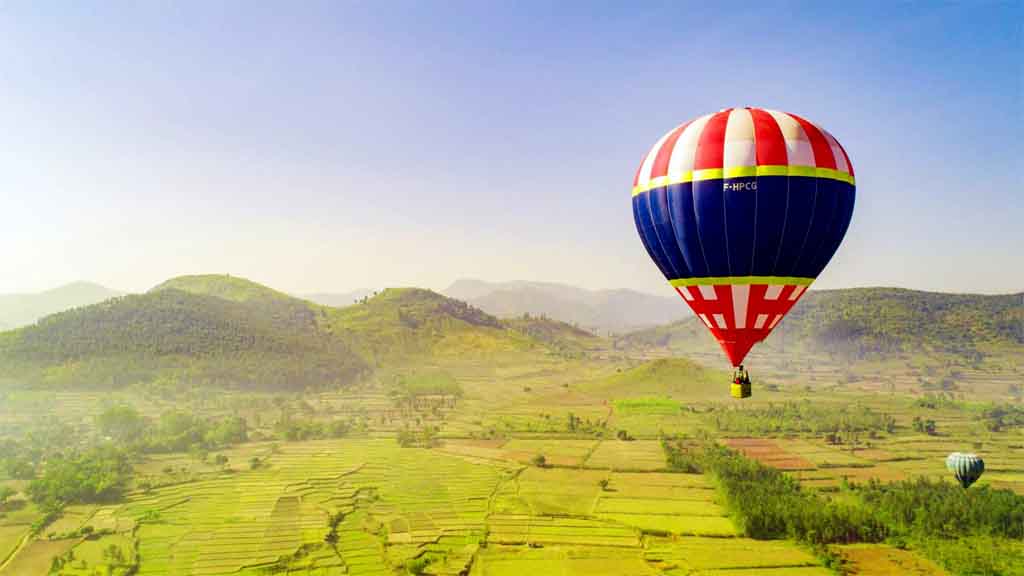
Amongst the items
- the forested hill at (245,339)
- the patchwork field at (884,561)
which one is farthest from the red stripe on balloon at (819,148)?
the forested hill at (245,339)

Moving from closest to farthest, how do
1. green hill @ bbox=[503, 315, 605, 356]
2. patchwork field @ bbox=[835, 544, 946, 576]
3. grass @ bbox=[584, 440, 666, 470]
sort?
patchwork field @ bbox=[835, 544, 946, 576] < grass @ bbox=[584, 440, 666, 470] < green hill @ bbox=[503, 315, 605, 356]

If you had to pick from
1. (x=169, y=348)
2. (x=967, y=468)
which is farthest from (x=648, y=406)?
(x=169, y=348)

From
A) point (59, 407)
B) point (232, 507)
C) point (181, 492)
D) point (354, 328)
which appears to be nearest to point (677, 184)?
point (232, 507)

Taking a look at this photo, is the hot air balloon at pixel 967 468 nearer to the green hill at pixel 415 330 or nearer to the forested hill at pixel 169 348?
the forested hill at pixel 169 348

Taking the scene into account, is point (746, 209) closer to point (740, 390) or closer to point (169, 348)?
point (740, 390)

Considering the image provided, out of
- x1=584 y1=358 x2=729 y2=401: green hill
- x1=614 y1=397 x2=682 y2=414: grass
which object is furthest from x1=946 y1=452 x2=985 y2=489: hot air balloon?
x1=584 y1=358 x2=729 y2=401: green hill

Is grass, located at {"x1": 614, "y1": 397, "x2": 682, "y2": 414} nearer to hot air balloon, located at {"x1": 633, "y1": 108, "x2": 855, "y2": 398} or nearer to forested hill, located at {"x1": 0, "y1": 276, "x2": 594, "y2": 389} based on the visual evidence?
forested hill, located at {"x1": 0, "y1": 276, "x2": 594, "y2": 389}
